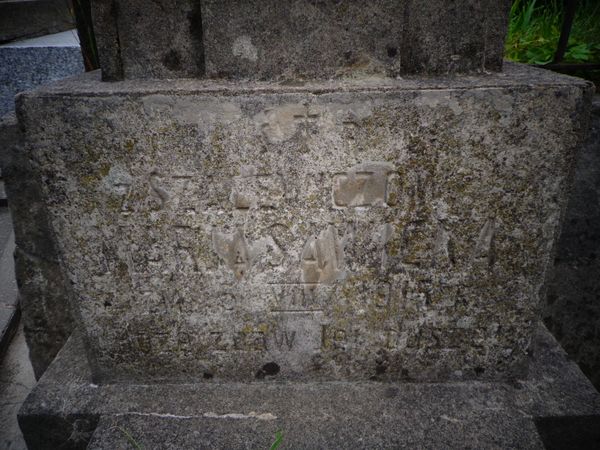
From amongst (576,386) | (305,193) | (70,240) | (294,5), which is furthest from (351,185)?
(576,386)

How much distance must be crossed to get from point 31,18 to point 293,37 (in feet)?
12.4

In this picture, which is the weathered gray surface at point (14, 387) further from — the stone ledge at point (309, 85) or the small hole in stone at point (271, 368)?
the stone ledge at point (309, 85)

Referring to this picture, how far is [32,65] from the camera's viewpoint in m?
2.99

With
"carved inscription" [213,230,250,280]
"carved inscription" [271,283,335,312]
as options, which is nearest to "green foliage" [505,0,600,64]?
"carved inscription" [271,283,335,312]

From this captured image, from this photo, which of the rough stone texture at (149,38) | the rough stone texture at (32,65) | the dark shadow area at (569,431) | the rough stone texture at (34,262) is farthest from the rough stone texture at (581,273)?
the rough stone texture at (32,65)

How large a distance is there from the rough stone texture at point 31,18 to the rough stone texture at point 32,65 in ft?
1.92

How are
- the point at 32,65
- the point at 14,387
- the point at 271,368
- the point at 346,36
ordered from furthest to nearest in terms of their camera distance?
the point at 32,65
the point at 14,387
the point at 271,368
the point at 346,36

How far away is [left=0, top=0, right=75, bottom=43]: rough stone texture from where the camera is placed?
3488mm

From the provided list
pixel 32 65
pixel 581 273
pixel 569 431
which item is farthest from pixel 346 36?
pixel 32 65

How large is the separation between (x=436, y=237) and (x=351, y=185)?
328 millimetres

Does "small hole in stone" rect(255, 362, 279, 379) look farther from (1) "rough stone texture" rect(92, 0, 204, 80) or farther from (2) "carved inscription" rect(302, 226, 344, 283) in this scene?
(1) "rough stone texture" rect(92, 0, 204, 80)

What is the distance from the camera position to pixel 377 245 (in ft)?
4.25

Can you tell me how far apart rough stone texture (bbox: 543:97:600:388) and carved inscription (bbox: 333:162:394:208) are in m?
1.08

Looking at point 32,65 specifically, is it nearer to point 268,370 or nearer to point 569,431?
point 268,370
